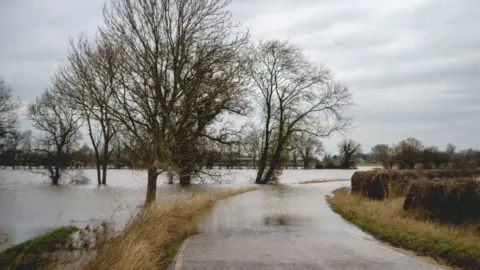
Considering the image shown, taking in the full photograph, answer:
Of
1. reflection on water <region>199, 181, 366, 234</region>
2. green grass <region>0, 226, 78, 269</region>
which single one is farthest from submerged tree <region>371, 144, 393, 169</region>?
green grass <region>0, 226, 78, 269</region>

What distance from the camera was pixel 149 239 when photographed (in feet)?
31.9

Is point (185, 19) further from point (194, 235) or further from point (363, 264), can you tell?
point (363, 264)

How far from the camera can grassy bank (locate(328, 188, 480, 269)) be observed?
28.8 feet

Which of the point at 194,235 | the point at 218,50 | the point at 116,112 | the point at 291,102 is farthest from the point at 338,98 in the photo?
the point at 194,235

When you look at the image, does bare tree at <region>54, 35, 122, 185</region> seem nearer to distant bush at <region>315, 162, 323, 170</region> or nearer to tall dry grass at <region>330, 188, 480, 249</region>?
tall dry grass at <region>330, 188, 480, 249</region>

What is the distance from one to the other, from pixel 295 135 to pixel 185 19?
25.1 m

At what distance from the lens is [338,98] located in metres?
42.1

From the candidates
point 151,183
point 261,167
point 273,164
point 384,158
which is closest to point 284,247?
point 151,183

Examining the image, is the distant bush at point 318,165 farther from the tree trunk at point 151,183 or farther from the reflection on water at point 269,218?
the tree trunk at point 151,183

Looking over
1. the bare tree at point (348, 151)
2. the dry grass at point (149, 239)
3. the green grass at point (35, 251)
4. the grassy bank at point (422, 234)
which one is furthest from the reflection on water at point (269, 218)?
the bare tree at point (348, 151)

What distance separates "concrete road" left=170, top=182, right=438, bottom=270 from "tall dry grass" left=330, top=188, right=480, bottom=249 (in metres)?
0.98

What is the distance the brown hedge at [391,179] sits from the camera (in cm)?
1897

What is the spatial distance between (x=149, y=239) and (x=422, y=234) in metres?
7.12

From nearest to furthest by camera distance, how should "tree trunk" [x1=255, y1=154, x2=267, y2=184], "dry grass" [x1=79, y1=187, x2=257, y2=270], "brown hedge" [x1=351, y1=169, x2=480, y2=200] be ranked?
1. "dry grass" [x1=79, y1=187, x2=257, y2=270]
2. "brown hedge" [x1=351, y1=169, x2=480, y2=200]
3. "tree trunk" [x1=255, y1=154, x2=267, y2=184]
